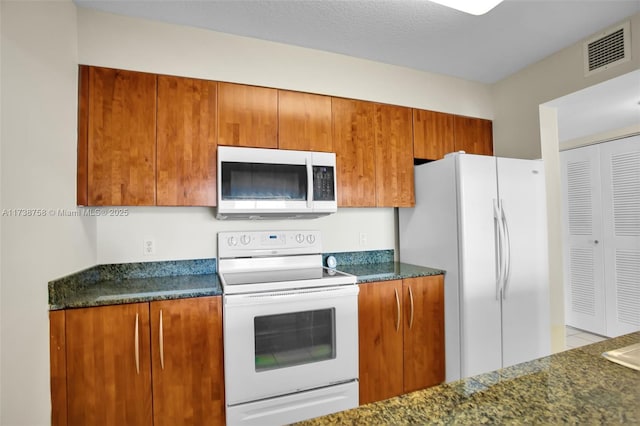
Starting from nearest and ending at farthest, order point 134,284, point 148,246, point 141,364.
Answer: point 141,364, point 134,284, point 148,246

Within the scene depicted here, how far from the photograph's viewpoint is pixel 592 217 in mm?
3619

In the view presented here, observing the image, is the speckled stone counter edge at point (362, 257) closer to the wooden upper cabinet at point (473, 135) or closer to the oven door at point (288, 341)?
the oven door at point (288, 341)

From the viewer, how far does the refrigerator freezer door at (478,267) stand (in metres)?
2.18

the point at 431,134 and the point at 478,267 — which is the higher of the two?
the point at 431,134

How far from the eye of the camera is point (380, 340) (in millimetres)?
2152

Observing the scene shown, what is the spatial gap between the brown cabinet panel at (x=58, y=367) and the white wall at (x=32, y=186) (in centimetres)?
3

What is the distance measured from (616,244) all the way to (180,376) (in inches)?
167

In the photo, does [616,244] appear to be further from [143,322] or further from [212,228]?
[143,322]

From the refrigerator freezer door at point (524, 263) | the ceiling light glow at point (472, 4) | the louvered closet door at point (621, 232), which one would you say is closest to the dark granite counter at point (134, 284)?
the ceiling light glow at point (472, 4)

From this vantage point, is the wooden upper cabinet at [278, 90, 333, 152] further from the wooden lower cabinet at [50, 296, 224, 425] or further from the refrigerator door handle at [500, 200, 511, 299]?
the refrigerator door handle at [500, 200, 511, 299]

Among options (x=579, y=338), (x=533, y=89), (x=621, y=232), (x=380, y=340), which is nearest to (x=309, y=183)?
(x=380, y=340)

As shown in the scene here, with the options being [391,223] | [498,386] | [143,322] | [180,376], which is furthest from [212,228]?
[498,386]

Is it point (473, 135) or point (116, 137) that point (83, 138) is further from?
point (473, 135)

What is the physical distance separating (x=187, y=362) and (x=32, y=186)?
1098 millimetres
